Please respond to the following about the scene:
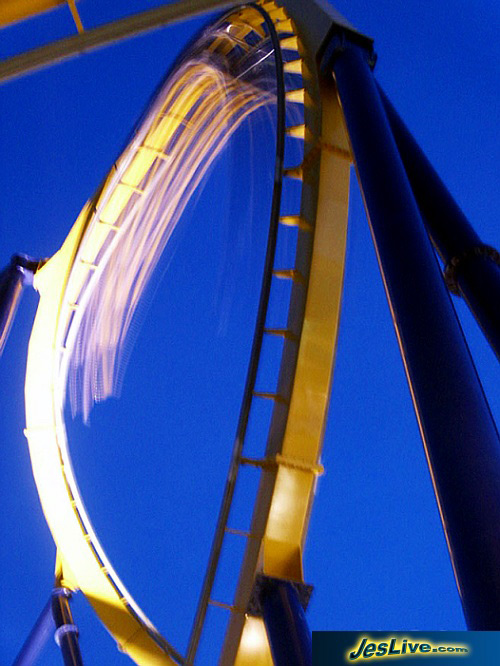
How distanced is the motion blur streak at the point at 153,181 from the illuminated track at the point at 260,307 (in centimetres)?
2

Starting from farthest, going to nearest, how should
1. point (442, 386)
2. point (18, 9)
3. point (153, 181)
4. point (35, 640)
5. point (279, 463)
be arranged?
point (35, 640), point (153, 181), point (279, 463), point (18, 9), point (442, 386)

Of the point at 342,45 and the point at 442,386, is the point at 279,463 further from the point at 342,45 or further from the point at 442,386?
the point at 342,45

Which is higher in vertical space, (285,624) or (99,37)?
(99,37)

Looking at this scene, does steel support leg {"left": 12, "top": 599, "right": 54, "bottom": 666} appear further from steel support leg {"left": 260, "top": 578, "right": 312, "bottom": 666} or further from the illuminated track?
steel support leg {"left": 260, "top": 578, "right": 312, "bottom": 666}

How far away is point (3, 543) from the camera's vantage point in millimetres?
43156

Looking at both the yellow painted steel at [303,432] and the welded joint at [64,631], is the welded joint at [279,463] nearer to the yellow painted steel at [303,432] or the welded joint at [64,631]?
the yellow painted steel at [303,432]

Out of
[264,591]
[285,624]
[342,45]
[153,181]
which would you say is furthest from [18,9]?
[153,181]

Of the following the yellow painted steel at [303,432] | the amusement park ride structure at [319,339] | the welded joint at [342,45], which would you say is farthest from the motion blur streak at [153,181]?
the yellow painted steel at [303,432]

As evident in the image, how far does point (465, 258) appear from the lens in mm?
5488

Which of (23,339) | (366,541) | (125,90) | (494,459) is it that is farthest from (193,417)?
(494,459)

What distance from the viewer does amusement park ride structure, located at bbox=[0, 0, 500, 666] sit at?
11.9 ft

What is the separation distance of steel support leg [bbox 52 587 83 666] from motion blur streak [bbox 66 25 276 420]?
2.42 metres

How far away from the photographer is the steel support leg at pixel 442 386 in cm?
324

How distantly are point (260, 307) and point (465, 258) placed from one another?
1.73 m
